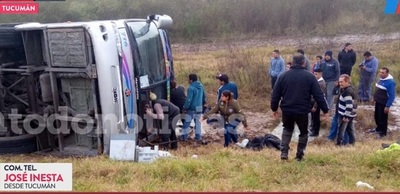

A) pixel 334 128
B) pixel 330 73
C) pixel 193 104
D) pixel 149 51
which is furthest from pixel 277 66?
pixel 149 51

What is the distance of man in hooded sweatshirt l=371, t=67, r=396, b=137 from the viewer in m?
8.62

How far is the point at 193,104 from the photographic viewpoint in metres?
8.48

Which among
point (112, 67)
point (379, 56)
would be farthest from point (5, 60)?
point (379, 56)

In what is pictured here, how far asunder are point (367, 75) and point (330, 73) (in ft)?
4.50

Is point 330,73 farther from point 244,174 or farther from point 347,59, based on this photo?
point 244,174

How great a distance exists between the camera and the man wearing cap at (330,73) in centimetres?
1020

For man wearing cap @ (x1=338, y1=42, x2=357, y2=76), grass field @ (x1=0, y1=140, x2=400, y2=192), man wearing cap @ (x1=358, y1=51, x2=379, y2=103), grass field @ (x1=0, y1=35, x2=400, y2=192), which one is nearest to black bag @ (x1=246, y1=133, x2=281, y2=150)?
grass field @ (x1=0, y1=35, x2=400, y2=192)

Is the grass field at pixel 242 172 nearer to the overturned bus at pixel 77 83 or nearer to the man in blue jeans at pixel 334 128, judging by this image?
the overturned bus at pixel 77 83

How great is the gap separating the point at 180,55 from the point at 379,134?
41.1 feet

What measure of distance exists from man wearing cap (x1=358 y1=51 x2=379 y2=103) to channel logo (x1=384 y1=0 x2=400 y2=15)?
14.1m

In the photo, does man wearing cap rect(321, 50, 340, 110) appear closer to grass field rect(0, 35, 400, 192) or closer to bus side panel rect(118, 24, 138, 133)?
grass field rect(0, 35, 400, 192)

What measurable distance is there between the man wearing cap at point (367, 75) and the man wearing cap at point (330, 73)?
108cm

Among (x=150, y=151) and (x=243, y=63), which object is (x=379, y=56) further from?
(x=150, y=151)

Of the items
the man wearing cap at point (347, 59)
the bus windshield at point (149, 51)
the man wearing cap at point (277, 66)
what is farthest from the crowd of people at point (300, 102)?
the man wearing cap at point (347, 59)
